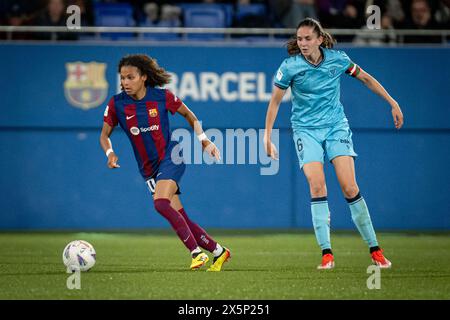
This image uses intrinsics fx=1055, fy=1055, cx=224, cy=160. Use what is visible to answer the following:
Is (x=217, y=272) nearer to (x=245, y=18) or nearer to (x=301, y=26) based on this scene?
(x=301, y=26)

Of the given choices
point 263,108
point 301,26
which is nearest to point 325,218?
point 301,26

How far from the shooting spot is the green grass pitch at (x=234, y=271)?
25.2 ft

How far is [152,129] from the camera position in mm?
9703

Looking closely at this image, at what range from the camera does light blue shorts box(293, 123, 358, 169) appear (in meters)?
9.34

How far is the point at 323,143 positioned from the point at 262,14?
7.73 metres

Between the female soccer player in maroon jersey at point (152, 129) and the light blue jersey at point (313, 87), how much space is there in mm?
857

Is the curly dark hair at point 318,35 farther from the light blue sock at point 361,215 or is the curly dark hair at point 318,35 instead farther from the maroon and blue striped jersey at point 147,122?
the light blue sock at point 361,215

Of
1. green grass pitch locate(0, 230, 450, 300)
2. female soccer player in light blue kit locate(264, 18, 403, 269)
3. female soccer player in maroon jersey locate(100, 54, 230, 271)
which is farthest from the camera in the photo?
female soccer player in maroon jersey locate(100, 54, 230, 271)

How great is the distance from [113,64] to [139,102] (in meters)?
6.84

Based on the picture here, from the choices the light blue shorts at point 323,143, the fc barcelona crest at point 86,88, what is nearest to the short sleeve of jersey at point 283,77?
the light blue shorts at point 323,143

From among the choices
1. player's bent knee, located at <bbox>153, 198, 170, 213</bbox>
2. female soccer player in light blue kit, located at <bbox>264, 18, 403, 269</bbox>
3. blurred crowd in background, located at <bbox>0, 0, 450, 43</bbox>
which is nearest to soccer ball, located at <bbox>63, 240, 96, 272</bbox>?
player's bent knee, located at <bbox>153, 198, 170, 213</bbox>

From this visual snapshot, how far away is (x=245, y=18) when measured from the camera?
16641 mm

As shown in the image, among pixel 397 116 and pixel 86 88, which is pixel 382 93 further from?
pixel 86 88

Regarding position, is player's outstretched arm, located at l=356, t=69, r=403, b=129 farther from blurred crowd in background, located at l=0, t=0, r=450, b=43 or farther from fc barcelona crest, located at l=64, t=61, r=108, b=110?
fc barcelona crest, located at l=64, t=61, r=108, b=110
